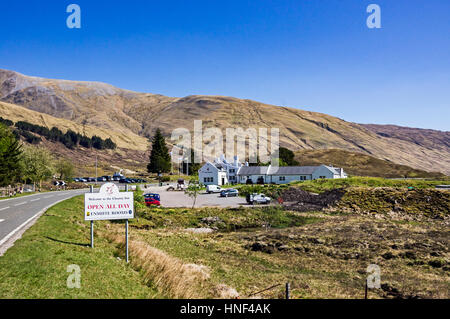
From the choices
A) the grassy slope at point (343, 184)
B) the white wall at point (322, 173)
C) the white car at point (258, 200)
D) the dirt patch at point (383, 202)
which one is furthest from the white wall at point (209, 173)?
the white car at point (258, 200)

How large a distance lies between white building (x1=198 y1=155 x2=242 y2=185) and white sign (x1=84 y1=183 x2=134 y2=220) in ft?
240

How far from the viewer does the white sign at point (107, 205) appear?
15.9m

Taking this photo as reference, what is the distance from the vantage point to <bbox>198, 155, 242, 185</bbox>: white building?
9012 centimetres

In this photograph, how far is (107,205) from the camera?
16.1 m

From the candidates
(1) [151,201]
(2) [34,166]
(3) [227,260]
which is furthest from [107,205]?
(2) [34,166]

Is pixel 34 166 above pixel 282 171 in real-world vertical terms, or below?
above

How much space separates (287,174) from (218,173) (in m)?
18.2

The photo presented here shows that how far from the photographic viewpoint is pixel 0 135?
2178 inches

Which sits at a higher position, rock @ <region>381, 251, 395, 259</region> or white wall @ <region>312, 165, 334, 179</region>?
white wall @ <region>312, 165, 334, 179</region>

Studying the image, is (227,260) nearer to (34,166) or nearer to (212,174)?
(34,166)

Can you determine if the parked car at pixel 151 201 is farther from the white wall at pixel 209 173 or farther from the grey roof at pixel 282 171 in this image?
the grey roof at pixel 282 171

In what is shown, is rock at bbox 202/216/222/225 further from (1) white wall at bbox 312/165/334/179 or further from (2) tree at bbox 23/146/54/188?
(1) white wall at bbox 312/165/334/179

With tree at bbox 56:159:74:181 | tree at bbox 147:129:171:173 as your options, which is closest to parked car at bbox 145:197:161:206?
tree at bbox 56:159:74:181
